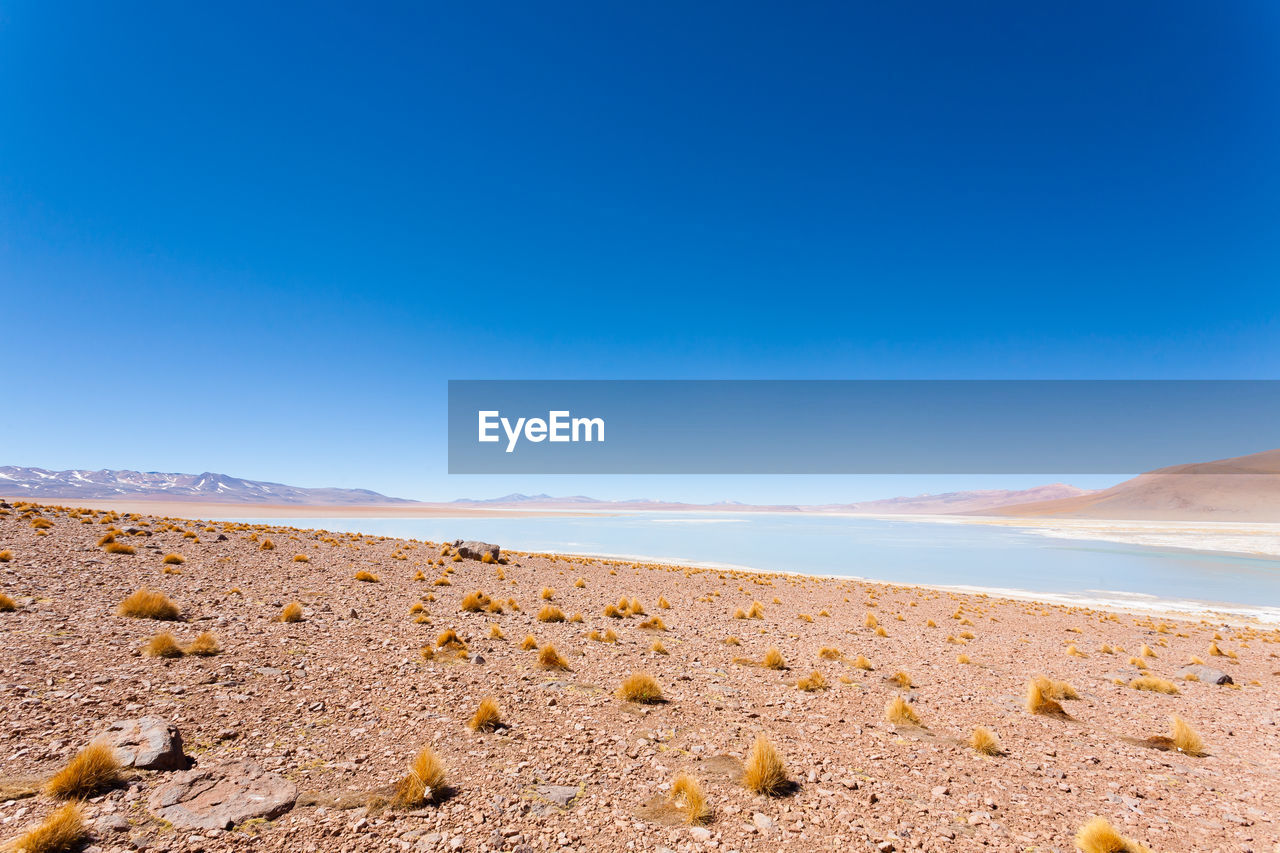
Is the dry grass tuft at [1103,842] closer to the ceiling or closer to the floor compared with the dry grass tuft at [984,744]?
closer to the ceiling

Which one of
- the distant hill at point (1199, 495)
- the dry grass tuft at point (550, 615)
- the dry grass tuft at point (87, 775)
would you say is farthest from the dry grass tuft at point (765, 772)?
the distant hill at point (1199, 495)

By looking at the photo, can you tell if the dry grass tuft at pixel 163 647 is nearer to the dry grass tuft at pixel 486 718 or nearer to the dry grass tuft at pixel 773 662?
the dry grass tuft at pixel 486 718

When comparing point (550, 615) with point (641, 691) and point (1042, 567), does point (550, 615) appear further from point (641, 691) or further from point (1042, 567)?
point (1042, 567)

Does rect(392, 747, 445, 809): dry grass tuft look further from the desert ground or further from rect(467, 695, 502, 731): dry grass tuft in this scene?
rect(467, 695, 502, 731): dry grass tuft

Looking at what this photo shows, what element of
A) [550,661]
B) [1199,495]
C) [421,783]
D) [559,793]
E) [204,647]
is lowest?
[1199,495]

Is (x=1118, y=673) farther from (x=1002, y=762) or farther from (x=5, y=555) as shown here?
(x=5, y=555)

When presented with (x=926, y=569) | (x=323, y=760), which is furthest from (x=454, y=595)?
(x=926, y=569)

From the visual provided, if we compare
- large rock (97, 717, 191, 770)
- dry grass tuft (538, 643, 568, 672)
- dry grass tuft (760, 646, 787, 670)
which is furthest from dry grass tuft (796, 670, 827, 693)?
large rock (97, 717, 191, 770)

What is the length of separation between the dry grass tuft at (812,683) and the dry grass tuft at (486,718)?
5076 millimetres

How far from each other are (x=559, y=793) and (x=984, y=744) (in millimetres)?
5430

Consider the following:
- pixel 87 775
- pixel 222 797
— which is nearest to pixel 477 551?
pixel 222 797

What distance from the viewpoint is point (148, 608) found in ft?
28.2

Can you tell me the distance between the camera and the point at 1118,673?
11969 millimetres

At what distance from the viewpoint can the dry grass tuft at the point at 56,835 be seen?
3393 mm
